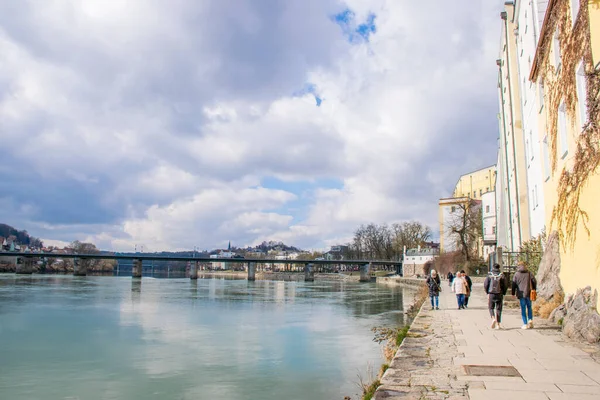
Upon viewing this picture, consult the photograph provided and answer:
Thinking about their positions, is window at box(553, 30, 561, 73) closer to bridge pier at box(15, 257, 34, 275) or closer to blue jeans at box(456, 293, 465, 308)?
blue jeans at box(456, 293, 465, 308)

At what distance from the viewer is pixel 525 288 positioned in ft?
36.8

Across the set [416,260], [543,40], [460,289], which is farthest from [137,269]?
[543,40]

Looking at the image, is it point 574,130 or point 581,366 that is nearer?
point 581,366

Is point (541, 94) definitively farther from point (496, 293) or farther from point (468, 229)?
point (468, 229)

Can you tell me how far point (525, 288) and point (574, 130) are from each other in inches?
154

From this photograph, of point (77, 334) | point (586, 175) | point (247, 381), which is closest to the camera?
point (586, 175)

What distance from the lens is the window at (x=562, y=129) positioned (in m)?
12.7

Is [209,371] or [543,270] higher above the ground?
[543,270]

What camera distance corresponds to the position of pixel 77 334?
19.0 metres

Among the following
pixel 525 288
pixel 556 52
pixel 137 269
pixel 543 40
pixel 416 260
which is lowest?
pixel 137 269

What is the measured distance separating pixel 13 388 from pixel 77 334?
8712mm

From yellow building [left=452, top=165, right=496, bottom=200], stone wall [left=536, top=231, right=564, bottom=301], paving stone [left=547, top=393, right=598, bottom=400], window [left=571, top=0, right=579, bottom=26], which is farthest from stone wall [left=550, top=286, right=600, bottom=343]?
yellow building [left=452, top=165, right=496, bottom=200]

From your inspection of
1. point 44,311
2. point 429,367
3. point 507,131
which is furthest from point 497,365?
point 44,311

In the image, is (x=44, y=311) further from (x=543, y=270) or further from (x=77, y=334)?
(x=543, y=270)
